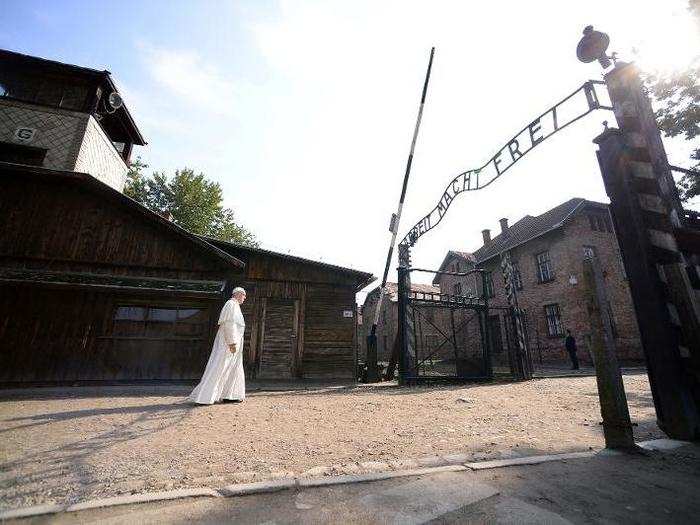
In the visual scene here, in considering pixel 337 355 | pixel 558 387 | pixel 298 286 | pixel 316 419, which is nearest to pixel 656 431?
pixel 316 419

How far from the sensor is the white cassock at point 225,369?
5.76 meters

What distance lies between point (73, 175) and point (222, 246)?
468cm

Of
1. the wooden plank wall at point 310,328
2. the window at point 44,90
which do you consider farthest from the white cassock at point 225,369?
the window at point 44,90

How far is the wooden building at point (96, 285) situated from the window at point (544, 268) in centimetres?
1839

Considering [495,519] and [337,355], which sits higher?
[337,355]

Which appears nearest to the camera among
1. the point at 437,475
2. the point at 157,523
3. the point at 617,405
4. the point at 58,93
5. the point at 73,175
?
the point at 157,523

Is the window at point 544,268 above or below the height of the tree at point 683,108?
below

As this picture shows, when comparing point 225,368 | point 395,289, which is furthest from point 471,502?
point 395,289

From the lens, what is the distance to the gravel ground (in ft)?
7.98

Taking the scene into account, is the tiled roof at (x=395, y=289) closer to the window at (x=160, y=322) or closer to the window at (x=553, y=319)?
the window at (x=553, y=319)

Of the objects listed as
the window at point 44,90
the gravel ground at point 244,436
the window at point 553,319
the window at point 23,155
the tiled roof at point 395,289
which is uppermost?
the window at point 44,90

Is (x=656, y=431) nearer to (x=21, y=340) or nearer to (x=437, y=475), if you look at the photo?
(x=437, y=475)

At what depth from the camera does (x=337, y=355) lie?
1192 cm

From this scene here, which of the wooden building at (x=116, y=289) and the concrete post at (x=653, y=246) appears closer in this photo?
the concrete post at (x=653, y=246)
